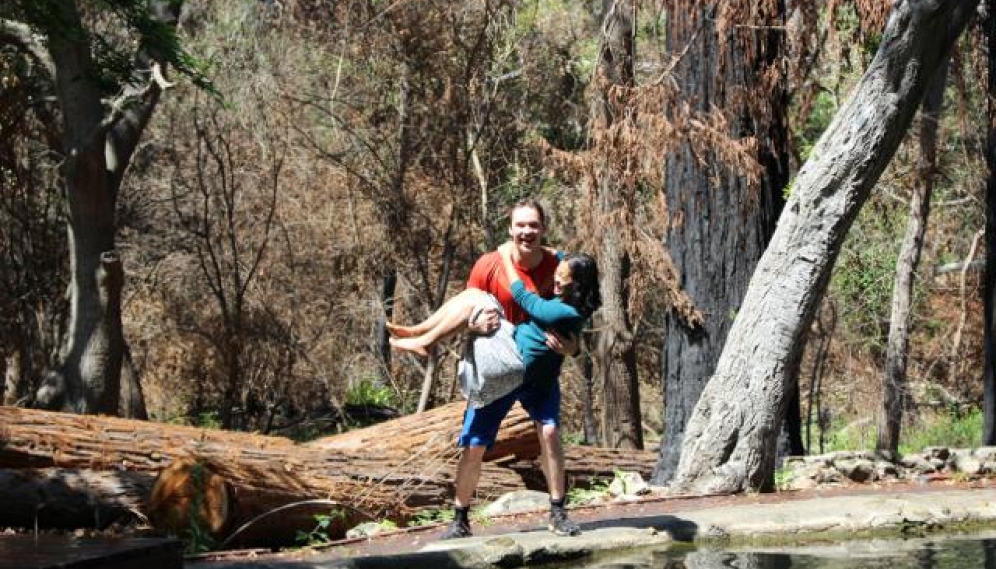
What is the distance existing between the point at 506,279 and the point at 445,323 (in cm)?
46

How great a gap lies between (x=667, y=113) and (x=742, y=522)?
400 cm

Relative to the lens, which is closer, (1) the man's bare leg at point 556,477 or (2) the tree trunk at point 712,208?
(1) the man's bare leg at point 556,477

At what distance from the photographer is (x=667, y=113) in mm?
11891

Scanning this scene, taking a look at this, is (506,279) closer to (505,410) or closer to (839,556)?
(505,410)

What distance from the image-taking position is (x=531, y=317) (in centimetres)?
849

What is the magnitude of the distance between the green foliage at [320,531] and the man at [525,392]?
1901 mm

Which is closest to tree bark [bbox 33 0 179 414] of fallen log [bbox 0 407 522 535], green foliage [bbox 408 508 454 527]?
fallen log [bbox 0 407 522 535]

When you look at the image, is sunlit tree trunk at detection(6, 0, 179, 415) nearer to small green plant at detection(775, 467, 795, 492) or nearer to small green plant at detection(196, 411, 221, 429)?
small green plant at detection(196, 411, 221, 429)

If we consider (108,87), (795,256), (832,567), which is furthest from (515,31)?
(832,567)

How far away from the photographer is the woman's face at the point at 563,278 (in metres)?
8.33

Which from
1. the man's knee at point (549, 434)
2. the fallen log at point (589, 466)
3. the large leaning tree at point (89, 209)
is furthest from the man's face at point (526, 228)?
the large leaning tree at point (89, 209)

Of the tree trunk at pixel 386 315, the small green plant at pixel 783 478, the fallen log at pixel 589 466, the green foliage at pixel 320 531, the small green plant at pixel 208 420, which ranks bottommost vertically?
the green foliage at pixel 320 531

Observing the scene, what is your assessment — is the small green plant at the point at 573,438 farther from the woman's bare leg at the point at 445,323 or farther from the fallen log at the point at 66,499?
the woman's bare leg at the point at 445,323

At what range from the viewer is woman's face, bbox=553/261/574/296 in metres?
8.33
